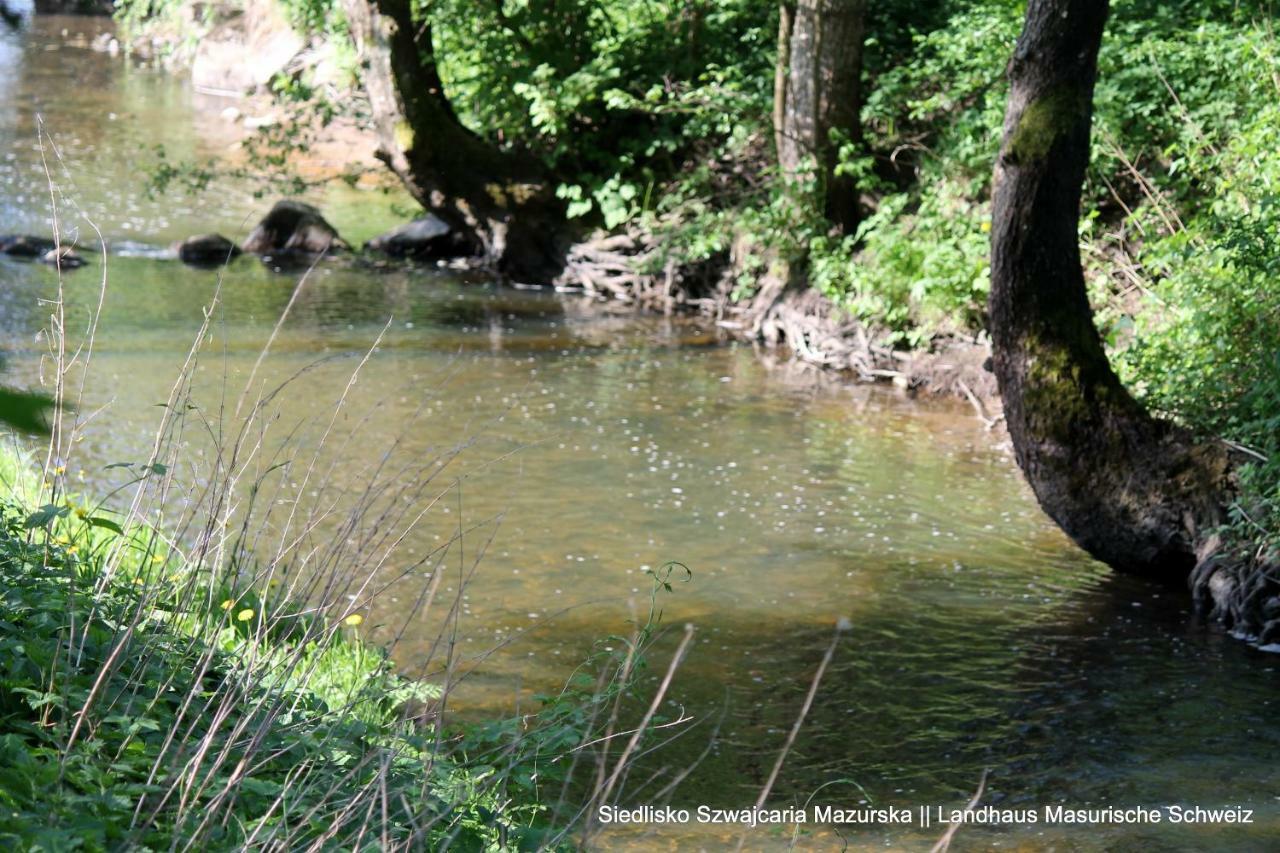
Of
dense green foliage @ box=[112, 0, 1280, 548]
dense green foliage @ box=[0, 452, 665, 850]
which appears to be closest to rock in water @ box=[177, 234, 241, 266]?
Result: dense green foliage @ box=[112, 0, 1280, 548]

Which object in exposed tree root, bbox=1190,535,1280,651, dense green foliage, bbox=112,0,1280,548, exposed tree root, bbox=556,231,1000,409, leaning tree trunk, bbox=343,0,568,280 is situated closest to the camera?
exposed tree root, bbox=1190,535,1280,651

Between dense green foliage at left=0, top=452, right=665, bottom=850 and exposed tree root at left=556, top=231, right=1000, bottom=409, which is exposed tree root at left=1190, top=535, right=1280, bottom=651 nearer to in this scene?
exposed tree root at left=556, top=231, right=1000, bottom=409

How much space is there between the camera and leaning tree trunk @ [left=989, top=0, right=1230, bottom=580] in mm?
6949

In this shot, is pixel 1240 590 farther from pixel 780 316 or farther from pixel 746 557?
pixel 780 316

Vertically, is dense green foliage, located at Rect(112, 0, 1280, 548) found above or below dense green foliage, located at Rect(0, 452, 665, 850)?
above

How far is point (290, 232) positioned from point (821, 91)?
7441mm

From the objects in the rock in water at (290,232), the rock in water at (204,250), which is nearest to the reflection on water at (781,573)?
the rock in water at (204,250)

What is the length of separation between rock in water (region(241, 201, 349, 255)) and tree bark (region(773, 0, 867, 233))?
6.46m

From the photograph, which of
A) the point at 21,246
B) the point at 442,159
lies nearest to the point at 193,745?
the point at 442,159

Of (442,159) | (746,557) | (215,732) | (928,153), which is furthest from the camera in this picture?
(442,159)

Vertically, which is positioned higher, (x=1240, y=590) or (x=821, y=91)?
(x=821, y=91)

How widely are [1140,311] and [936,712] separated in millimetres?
A: 4699

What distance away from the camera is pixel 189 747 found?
349cm

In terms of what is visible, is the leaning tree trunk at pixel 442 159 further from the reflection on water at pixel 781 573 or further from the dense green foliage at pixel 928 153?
the reflection on water at pixel 781 573
